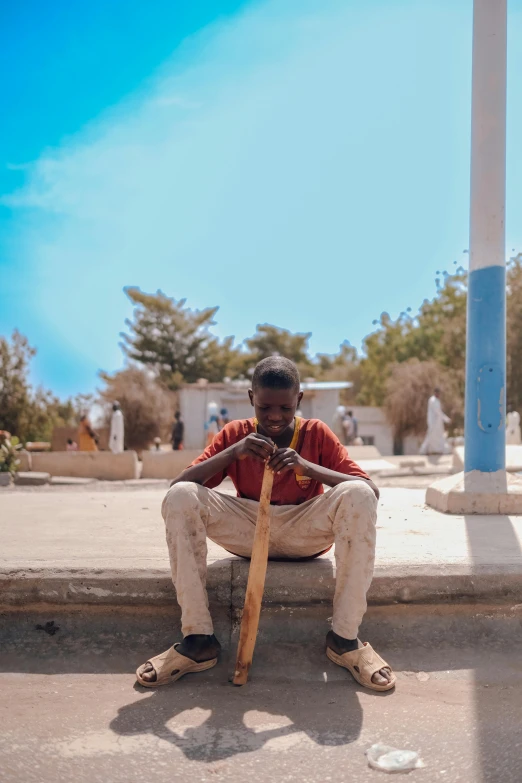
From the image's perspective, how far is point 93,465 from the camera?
1274cm

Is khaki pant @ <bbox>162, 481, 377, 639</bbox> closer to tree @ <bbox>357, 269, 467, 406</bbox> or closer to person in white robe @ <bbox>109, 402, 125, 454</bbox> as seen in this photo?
person in white robe @ <bbox>109, 402, 125, 454</bbox>

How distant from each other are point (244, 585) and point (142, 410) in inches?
1054

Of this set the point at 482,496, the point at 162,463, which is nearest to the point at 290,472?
the point at 482,496

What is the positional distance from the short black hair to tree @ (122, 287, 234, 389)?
110 ft

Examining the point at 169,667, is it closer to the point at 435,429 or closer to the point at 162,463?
the point at 162,463

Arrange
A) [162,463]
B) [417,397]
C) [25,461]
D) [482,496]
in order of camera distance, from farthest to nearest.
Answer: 1. [417,397]
2. [25,461]
3. [162,463]
4. [482,496]

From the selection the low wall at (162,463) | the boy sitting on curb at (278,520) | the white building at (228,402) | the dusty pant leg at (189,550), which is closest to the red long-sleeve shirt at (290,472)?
the boy sitting on curb at (278,520)

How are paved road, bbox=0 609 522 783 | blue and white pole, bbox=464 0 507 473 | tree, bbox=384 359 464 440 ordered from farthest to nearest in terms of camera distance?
tree, bbox=384 359 464 440 → blue and white pole, bbox=464 0 507 473 → paved road, bbox=0 609 522 783

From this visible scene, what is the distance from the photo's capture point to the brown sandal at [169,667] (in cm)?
227

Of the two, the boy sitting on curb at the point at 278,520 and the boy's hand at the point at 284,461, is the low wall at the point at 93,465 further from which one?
the boy's hand at the point at 284,461

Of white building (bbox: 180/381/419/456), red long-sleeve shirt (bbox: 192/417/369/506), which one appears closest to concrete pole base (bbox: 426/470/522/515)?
red long-sleeve shirt (bbox: 192/417/369/506)

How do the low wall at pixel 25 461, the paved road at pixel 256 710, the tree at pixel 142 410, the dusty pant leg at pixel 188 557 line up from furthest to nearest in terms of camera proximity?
the tree at pixel 142 410
the low wall at pixel 25 461
the dusty pant leg at pixel 188 557
the paved road at pixel 256 710

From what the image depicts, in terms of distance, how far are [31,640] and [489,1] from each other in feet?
15.2

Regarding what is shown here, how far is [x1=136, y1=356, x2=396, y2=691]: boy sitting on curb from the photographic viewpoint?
2322 mm
